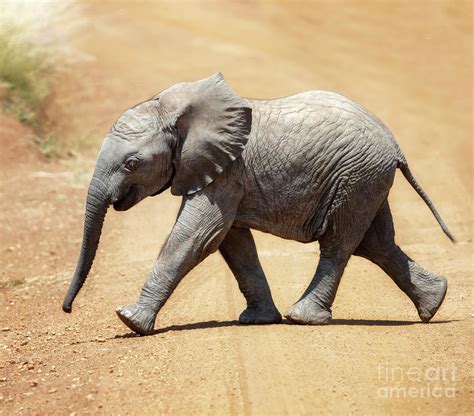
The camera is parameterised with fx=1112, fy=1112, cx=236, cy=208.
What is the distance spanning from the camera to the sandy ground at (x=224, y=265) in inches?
285

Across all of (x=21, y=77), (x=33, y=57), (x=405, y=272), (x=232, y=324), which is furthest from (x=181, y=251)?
(x=33, y=57)

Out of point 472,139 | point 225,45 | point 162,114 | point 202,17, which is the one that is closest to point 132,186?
point 162,114

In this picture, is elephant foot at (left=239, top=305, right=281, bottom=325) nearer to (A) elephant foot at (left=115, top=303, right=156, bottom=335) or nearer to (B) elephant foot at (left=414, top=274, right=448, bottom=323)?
(A) elephant foot at (left=115, top=303, right=156, bottom=335)

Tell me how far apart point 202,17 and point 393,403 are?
22986mm

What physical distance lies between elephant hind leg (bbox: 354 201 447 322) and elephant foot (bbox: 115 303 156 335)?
2.02m

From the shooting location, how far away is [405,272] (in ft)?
31.7

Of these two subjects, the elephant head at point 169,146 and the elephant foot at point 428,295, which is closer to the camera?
the elephant head at point 169,146

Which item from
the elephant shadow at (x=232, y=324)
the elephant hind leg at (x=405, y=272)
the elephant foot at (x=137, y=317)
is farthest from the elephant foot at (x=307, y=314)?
the elephant foot at (x=137, y=317)

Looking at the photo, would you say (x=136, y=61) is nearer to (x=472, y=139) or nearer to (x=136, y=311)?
(x=472, y=139)

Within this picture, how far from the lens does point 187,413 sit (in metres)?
6.79

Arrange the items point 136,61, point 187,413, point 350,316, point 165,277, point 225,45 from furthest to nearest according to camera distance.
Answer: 1. point 225,45
2. point 136,61
3. point 350,316
4. point 165,277
5. point 187,413

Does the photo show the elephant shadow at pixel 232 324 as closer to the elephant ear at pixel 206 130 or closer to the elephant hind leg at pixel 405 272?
the elephant hind leg at pixel 405 272

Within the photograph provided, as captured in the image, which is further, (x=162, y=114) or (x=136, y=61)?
(x=136, y=61)

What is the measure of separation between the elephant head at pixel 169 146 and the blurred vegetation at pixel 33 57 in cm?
943
